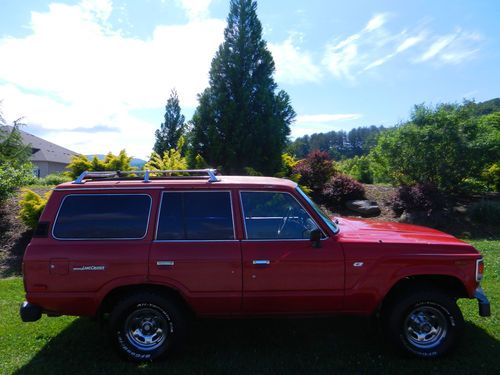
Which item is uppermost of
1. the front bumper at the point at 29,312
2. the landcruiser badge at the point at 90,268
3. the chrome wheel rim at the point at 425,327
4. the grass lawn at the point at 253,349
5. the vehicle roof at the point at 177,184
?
the vehicle roof at the point at 177,184

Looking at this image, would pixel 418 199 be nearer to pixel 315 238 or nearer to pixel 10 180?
pixel 315 238

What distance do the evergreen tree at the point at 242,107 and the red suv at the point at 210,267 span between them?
20.1 ft

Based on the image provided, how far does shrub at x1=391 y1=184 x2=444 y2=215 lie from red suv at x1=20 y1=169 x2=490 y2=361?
26.8ft

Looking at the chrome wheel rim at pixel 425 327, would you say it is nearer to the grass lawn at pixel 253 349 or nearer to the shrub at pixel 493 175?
the grass lawn at pixel 253 349

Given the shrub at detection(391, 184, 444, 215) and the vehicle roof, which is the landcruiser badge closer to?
the vehicle roof

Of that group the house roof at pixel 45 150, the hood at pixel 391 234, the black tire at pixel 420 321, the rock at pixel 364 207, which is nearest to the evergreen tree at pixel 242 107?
the rock at pixel 364 207

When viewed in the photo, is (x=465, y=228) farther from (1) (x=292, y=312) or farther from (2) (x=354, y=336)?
(1) (x=292, y=312)

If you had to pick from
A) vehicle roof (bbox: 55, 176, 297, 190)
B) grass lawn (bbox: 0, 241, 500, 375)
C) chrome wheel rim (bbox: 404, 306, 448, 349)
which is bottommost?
grass lawn (bbox: 0, 241, 500, 375)

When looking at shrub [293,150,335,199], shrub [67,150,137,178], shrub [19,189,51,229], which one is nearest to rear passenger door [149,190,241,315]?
shrub [19,189,51,229]

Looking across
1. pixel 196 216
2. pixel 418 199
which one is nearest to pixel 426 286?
pixel 196 216

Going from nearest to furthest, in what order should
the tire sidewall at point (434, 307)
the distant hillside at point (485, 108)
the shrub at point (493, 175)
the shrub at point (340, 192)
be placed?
the tire sidewall at point (434, 307) < the shrub at point (340, 192) < the shrub at point (493, 175) < the distant hillside at point (485, 108)

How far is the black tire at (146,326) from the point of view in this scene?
12.8ft

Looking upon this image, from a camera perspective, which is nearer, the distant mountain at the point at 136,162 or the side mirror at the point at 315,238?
the side mirror at the point at 315,238

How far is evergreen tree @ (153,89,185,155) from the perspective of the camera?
25636mm
